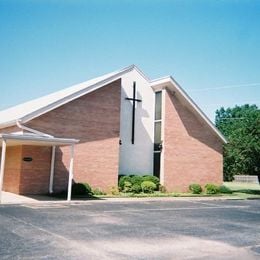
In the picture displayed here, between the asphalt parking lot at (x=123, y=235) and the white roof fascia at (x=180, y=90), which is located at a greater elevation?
the white roof fascia at (x=180, y=90)

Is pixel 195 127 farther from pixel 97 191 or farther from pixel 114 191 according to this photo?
pixel 97 191

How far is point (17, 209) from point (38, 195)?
6287 millimetres

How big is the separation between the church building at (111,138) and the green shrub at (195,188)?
1.48 feet

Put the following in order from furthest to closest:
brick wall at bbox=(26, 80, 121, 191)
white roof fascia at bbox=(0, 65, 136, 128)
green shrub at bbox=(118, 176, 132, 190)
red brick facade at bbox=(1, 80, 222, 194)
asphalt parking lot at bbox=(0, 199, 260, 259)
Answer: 1. green shrub at bbox=(118, 176, 132, 190)
2. brick wall at bbox=(26, 80, 121, 191)
3. red brick facade at bbox=(1, 80, 222, 194)
4. white roof fascia at bbox=(0, 65, 136, 128)
5. asphalt parking lot at bbox=(0, 199, 260, 259)

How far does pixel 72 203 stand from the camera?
17109 mm

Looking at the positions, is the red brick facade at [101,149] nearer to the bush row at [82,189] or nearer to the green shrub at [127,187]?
the green shrub at [127,187]

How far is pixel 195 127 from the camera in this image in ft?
92.2

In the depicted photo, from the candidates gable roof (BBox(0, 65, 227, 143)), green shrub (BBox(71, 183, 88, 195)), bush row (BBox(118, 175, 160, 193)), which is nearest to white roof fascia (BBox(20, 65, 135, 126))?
gable roof (BBox(0, 65, 227, 143))

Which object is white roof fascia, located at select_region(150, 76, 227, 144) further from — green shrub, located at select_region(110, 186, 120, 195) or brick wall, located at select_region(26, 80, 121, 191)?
green shrub, located at select_region(110, 186, 120, 195)

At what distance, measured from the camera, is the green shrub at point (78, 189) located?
20828 millimetres

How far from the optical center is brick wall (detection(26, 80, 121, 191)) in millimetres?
21672

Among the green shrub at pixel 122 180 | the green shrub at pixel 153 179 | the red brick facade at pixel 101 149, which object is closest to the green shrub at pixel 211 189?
the red brick facade at pixel 101 149

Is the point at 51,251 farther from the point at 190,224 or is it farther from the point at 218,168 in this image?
the point at 218,168

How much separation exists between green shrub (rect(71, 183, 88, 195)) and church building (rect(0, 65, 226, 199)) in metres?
1.10
